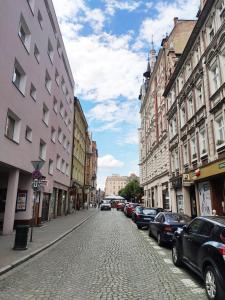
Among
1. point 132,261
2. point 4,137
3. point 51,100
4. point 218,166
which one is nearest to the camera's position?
point 132,261

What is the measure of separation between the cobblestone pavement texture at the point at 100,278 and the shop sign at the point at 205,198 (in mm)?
8223

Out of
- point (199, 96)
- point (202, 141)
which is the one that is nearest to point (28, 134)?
point (202, 141)

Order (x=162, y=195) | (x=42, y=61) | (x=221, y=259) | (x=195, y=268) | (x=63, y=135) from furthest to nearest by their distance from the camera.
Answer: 1. (x=162, y=195)
2. (x=63, y=135)
3. (x=42, y=61)
4. (x=195, y=268)
5. (x=221, y=259)

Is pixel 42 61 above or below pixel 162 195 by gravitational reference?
above

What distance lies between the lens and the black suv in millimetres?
4863

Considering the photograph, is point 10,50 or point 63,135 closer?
point 10,50

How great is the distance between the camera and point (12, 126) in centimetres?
1580

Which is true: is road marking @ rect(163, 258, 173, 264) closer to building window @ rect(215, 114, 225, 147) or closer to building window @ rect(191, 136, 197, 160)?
building window @ rect(215, 114, 225, 147)

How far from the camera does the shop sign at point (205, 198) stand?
56.7 ft

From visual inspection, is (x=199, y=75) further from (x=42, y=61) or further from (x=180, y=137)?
(x=42, y=61)

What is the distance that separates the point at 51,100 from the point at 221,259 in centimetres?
2169

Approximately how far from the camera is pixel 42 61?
2108 cm

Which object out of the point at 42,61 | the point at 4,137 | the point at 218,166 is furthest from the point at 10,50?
the point at 218,166

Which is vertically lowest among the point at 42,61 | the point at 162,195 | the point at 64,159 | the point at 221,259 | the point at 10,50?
the point at 221,259
